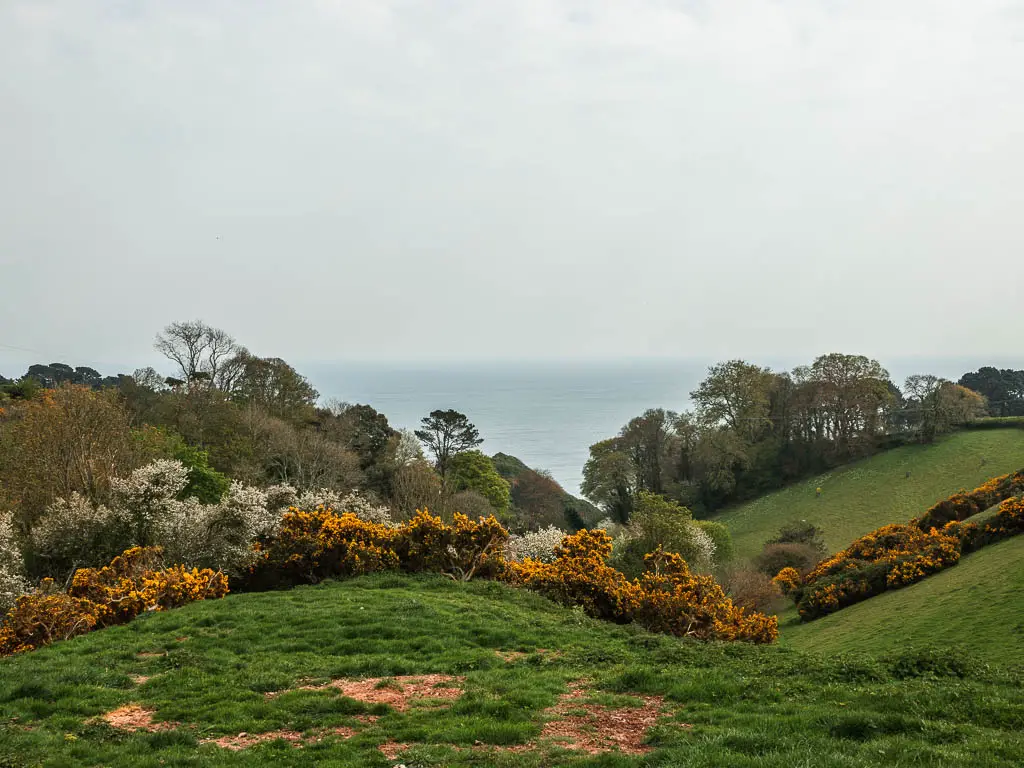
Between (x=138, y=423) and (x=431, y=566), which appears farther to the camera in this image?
(x=138, y=423)

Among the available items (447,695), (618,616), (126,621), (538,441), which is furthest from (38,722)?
(538,441)

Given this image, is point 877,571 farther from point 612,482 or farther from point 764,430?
point 764,430

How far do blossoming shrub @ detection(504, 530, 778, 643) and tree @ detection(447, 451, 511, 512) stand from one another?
3256 cm

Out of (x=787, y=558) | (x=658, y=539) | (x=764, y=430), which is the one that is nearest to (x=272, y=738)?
(x=658, y=539)

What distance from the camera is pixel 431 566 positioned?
64.5 feet

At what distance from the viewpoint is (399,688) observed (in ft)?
31.6

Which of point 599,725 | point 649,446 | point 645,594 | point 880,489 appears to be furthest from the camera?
point 649,446

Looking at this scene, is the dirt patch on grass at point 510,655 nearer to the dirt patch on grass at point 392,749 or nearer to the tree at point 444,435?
the dirt patch on grass at point 392,749

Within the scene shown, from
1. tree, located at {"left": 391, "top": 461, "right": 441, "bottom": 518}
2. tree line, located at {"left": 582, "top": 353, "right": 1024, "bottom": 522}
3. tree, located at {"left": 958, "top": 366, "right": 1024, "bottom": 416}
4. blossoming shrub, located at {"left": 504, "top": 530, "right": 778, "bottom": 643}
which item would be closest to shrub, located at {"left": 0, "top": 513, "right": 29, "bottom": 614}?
blossoming shrub, located at {"left": 504, "top": 530, "right": 778, "bottom": 643}

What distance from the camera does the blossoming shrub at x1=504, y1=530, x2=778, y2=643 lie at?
15651 mm

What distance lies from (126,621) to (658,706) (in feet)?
42.1

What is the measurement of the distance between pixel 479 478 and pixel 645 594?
124 feet

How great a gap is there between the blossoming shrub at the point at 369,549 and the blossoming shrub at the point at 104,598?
2.04 meters

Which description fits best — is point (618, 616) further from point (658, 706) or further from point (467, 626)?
point (658, 706)
